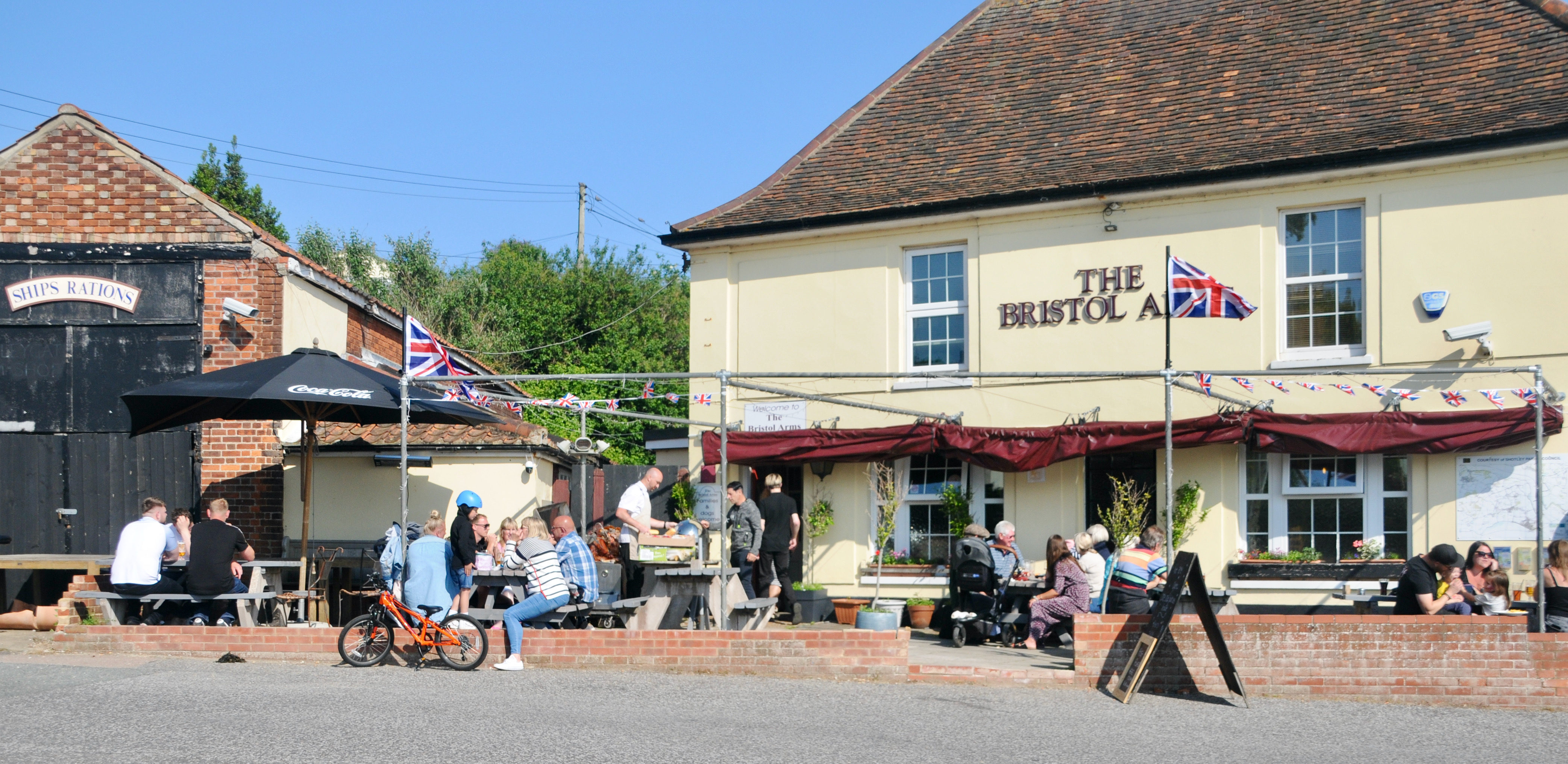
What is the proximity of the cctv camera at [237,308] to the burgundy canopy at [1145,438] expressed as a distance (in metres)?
5.35

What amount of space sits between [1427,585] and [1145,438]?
12.0ft

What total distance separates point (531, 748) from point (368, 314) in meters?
12.2

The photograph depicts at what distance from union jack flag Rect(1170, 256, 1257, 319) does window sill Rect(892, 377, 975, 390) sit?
13.4 feet

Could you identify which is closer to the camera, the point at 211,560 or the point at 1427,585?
the point at 1427,585

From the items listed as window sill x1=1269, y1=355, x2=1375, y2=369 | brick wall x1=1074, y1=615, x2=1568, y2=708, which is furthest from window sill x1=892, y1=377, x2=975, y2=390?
brick wall x1=1074, y1=615, x2=1568, y2=708

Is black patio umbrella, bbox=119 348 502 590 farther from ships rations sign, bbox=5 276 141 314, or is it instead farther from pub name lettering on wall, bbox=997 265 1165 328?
pub name lettering on wall, bbox=997 265 1165 328

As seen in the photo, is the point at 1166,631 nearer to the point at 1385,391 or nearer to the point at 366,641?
the point at 1385,391

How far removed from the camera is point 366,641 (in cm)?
1034

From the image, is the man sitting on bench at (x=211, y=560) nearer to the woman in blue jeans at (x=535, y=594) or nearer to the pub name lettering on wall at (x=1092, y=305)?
the woman in blue jeans at (x=535, y=594)

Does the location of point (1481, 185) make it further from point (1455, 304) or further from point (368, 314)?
point (368, 314)

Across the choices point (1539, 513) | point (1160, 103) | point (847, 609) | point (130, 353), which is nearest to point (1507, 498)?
point (1539, 513)

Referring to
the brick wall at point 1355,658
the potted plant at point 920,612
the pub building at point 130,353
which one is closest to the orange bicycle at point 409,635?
the brick wall at point 1355,658

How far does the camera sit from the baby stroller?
1297 cm

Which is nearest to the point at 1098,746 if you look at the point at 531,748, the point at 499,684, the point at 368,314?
the point at 531,748
